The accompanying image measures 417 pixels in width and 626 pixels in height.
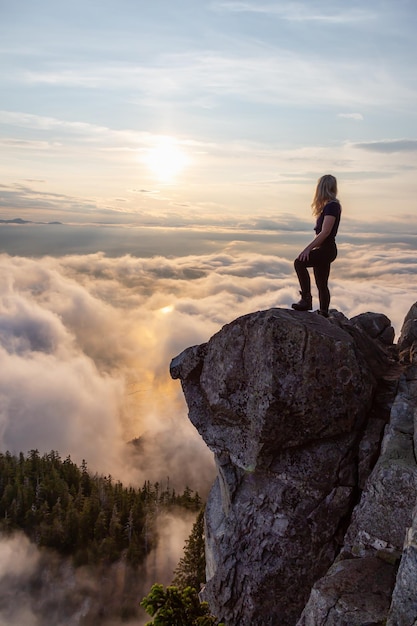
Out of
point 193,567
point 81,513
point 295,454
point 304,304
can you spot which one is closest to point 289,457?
point 295,454

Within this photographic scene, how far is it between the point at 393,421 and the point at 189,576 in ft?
157

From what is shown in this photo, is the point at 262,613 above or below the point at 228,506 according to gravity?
below

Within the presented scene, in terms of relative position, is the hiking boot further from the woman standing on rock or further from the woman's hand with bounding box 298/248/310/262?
the woman's hand with bounding box 298/248/310/262

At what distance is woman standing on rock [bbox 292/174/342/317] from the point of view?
744 inches

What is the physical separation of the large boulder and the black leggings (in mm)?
1814

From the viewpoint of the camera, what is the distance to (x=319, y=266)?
66.8 ft

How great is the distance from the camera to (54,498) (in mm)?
152125

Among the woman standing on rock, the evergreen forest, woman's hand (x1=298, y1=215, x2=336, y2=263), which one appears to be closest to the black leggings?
the woman standing on rock

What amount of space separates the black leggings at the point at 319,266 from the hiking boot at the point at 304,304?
0.12 metres

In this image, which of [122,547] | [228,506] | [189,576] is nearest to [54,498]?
[122,547]

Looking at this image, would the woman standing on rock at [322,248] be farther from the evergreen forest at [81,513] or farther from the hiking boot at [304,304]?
the evergreen forest at [81,513]

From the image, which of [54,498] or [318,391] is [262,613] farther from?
[54,498]

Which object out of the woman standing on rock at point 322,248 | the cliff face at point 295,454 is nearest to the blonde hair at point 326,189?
the woman standing on rock at point 322,248

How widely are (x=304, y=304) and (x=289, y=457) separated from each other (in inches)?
245
